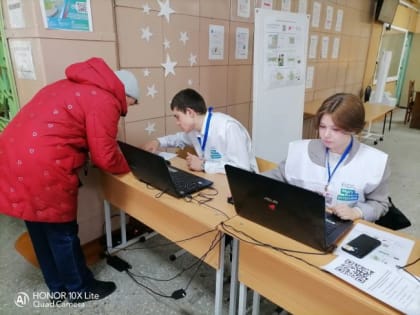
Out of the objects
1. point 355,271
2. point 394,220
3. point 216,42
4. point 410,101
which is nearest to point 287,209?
point 355,271

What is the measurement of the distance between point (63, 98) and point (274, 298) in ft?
4.09

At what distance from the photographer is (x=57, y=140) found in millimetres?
1419

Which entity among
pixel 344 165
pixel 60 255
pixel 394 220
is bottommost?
pixel 60 255

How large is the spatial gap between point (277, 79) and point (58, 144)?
215cm

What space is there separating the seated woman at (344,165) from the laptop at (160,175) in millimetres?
534

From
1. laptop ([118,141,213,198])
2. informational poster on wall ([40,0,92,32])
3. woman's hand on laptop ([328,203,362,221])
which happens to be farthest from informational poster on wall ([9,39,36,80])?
woman's hand on laptop ([328,203,362,221])

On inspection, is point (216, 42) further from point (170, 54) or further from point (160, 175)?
point (160, 175)

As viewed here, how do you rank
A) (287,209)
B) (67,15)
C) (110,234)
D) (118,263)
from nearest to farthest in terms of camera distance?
(287,209), (67,15), (118,263), (110,234)

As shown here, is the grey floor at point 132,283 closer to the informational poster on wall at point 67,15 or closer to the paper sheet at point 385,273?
the paper sheet at point 385,273

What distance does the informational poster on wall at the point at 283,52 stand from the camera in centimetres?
274

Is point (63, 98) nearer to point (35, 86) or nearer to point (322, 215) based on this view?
point (35, 86)

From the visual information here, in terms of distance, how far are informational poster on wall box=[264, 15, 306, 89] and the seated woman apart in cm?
156

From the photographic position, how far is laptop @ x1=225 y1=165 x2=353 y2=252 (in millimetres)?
959

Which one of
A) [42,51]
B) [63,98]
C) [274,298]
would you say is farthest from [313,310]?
[42,51]
